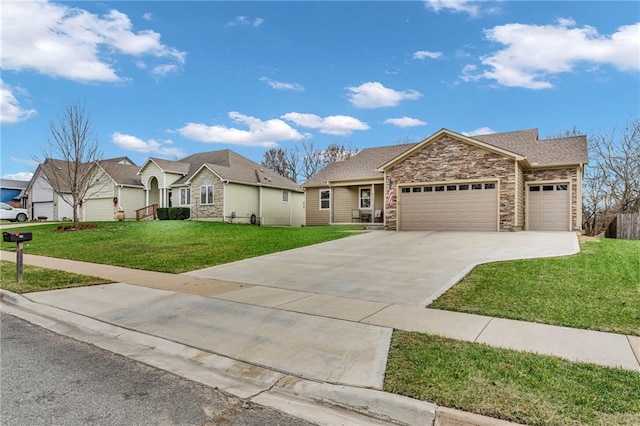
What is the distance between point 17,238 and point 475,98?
24507mm

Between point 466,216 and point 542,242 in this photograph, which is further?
point 466,216

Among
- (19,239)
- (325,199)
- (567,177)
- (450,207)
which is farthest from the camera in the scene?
(325,199)

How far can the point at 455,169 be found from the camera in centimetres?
1858

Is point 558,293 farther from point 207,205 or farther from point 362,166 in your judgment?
point 207,205

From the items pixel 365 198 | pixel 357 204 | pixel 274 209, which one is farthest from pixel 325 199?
pixel 274 209

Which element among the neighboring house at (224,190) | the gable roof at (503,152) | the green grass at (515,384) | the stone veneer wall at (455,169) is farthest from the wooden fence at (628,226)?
the neighboring house at (224,190)

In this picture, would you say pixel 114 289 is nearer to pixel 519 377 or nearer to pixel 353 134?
pixel 519 377

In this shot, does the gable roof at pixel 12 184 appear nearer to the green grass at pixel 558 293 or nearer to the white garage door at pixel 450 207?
the white garage door at pixel 450 207

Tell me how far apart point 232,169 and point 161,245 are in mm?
14381

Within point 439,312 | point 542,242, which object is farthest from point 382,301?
point 542,242

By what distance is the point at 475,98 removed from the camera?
24.1 m

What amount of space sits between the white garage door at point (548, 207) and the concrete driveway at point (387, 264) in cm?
380

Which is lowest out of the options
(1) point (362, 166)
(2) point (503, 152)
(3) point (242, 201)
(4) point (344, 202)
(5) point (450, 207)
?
(5) point (450, 207)

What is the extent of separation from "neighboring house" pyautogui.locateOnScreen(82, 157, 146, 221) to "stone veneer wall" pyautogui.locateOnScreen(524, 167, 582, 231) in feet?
97.6
